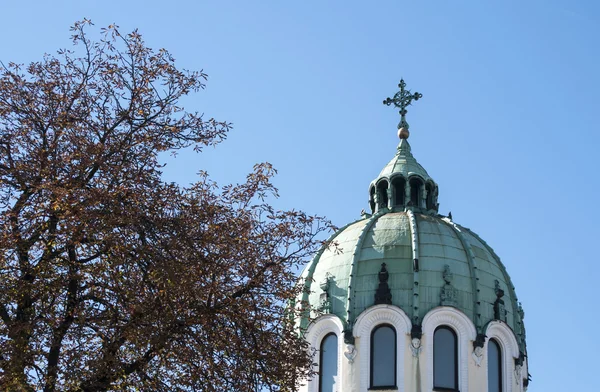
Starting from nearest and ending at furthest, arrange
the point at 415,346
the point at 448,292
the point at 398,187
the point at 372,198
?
the point at 415,346 → the point at 448,292 → the point at 398,187 → the point at 372,198

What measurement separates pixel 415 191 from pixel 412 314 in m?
7.13

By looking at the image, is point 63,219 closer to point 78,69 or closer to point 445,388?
point 78,69

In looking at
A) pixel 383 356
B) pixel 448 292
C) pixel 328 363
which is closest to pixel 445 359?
pixel 383 356

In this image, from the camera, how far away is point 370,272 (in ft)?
126

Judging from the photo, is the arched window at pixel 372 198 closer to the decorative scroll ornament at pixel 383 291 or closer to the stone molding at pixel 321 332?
the decorative scroll ornament at pixel 383 291

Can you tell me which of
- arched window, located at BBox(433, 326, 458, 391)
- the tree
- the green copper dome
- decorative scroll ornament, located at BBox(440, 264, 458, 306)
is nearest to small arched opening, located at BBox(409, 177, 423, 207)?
the green copper dome

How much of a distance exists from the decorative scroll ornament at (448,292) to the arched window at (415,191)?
17.3 feet

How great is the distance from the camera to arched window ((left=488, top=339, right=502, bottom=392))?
38250mm

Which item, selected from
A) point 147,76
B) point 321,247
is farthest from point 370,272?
point 147,76

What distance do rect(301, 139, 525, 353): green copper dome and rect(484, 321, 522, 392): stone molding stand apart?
380 mm

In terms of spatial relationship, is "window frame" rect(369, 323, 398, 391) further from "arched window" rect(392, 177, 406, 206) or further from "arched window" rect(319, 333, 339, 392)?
"arched window" rect(392, 177, 406, 206)

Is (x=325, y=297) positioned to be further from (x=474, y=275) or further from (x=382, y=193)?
(x=382, y=193)

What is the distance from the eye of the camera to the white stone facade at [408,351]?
3684cm

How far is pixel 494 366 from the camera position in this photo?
127 feet
